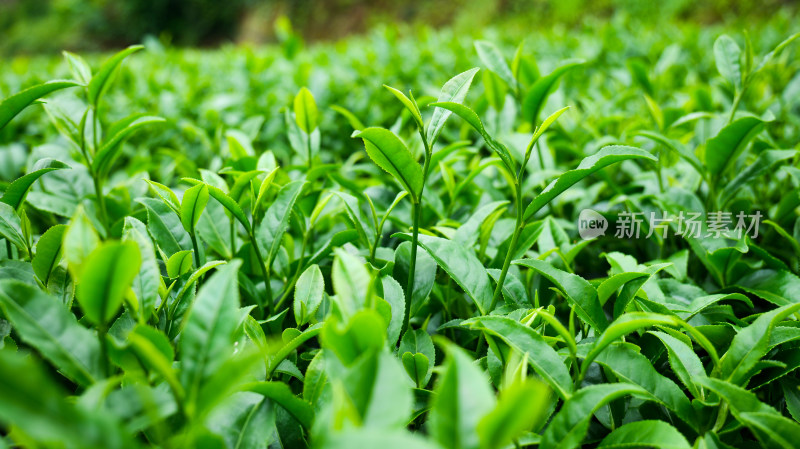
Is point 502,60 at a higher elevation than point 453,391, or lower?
higher

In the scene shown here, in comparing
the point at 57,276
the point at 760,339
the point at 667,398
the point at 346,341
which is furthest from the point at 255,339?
the point at 760,339

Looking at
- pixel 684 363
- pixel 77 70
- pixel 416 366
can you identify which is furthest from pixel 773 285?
pixel 77 70

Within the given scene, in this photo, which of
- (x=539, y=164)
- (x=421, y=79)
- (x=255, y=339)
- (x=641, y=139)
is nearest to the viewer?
(x=255, y=339)

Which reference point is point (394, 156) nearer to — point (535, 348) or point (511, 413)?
point (535, 348)

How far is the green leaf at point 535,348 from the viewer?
77cm

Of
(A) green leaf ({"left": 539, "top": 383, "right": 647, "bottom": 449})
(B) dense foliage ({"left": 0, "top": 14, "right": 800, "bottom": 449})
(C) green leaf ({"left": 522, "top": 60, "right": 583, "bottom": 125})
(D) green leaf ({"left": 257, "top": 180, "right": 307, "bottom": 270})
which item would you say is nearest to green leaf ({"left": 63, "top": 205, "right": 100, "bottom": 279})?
(B) dense foliage ({"left": 0, "top": 14, "right": 800, "bottom": 449})

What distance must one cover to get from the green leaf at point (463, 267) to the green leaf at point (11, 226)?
74 centimetres

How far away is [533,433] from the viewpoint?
759 millimetres

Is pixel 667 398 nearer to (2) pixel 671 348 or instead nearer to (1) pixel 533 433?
(2) pixel 671 348

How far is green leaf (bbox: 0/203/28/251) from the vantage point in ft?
3.19

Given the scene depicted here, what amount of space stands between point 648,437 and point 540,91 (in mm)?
927

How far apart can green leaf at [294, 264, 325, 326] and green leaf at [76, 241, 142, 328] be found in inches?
14.6

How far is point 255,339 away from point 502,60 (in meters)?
1.06

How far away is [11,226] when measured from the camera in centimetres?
98
